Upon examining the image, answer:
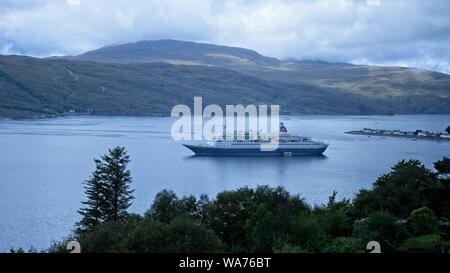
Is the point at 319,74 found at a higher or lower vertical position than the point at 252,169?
higher

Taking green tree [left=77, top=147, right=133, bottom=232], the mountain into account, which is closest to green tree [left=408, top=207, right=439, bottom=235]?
green tree [left=77, top=147, right=133, bottom=232]

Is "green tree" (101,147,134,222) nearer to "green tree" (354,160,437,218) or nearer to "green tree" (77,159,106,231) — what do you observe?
"green tree" (77,159,106,231)

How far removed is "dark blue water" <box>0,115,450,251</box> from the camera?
53.2 feet

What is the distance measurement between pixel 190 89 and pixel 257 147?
56.4 metres

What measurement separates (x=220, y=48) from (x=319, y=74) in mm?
33245

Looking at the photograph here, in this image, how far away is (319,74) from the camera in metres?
132

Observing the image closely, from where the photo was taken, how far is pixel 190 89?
92000mm

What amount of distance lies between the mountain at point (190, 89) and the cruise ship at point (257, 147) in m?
38.7

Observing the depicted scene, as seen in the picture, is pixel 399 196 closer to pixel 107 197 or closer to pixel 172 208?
pixel 172 208
